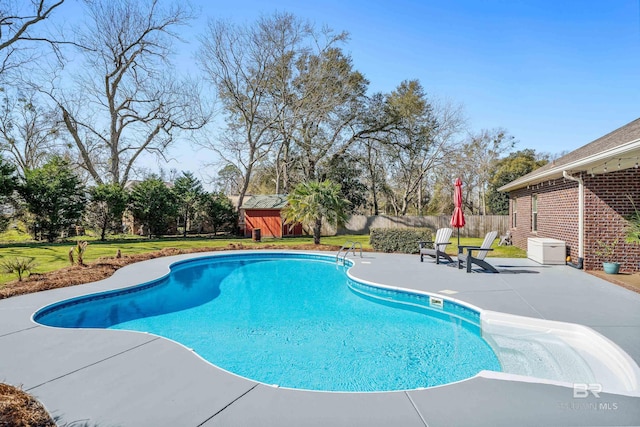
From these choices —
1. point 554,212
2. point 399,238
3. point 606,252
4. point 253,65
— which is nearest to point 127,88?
point 253,65

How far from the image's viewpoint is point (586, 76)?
13141 mm

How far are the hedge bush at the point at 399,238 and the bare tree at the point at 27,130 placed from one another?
24.8 m

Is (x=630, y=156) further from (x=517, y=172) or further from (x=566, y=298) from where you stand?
(x=517, y=172)

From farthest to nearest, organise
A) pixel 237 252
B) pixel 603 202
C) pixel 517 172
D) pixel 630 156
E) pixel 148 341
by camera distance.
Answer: pixel 517 172
pixel 237 252
pixel 603 202
pixel 630 156
pixel 148 341

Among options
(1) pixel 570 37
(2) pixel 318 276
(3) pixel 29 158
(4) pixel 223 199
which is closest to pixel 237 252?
(2) pixel 318 276

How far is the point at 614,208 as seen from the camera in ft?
29.5

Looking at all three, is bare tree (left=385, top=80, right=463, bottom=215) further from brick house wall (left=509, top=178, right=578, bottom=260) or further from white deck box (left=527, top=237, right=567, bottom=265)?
white deck box (left=527, top=237, right=567, bottom=265)

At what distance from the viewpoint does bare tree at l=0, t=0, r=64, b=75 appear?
18.5 m

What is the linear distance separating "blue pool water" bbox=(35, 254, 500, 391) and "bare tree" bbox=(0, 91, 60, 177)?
24.6 m

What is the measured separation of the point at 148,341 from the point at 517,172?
29.0m

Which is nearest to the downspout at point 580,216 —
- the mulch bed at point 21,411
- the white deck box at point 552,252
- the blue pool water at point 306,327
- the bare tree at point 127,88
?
the white deck box at point 552,252

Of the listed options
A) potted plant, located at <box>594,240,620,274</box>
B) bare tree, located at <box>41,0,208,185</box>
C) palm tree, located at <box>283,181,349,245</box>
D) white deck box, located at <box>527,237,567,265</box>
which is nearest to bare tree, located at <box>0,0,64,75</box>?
bare tree, located at <box>41,0,208,185</box>

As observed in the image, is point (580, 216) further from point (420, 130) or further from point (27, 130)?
point (27, 130)

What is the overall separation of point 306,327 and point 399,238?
29.1 ft
